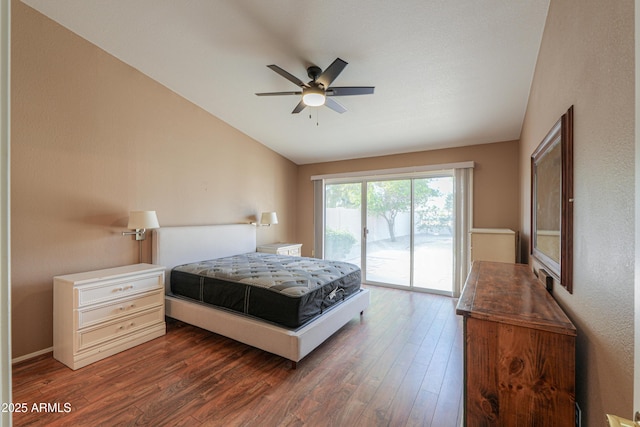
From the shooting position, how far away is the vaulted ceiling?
79.5 inches

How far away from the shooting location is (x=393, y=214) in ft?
15.4

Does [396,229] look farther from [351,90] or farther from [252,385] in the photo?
[252,385]

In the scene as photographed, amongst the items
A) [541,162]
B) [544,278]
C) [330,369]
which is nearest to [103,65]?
[330,369]

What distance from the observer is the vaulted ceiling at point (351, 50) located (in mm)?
2020

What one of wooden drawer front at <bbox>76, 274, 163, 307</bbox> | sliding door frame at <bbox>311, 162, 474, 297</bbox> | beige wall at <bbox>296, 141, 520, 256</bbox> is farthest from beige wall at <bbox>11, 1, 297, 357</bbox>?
beige wall at <bbox>296, 141, 520, 256</bbox>

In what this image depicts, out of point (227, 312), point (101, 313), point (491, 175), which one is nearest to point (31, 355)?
point (101, 313)

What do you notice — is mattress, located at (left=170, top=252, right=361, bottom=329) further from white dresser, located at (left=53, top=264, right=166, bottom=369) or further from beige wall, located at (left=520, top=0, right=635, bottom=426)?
beige wall, located at (left=520, top=0, right=635, bottom=426)

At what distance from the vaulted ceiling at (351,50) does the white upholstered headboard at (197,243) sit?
5.80 feet

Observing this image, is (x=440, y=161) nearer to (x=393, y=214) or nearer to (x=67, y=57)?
(x=393, y=214)

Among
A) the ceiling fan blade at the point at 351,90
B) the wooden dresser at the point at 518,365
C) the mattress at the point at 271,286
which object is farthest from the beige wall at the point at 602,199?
the mattress at the point at 271,286

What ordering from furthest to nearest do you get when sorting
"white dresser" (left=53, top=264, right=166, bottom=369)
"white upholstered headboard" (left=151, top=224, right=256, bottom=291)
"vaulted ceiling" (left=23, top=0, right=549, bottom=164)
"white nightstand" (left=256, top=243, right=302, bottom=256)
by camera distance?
"white nightstand" (left=256, top=243, right=302, bottom=256) → "white upholstered headboard" (left=151, top=224, right=256, bottom=291) → "white dresser" (left=53, top=264, right=166, bottom=369) → "vaulted ceiling" (left=23, top=0, right=549, bottom=164)

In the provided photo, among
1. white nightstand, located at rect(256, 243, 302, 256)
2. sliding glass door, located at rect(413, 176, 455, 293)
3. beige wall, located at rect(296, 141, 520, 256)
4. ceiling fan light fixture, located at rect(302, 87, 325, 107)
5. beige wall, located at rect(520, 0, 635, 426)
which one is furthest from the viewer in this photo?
white nightstand, located at rect(256, 243, 302, 256)

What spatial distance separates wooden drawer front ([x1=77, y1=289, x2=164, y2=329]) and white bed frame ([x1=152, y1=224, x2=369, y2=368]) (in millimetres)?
226

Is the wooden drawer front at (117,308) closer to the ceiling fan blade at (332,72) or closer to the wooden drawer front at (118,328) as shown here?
the wooden drawer front at (118,328)
